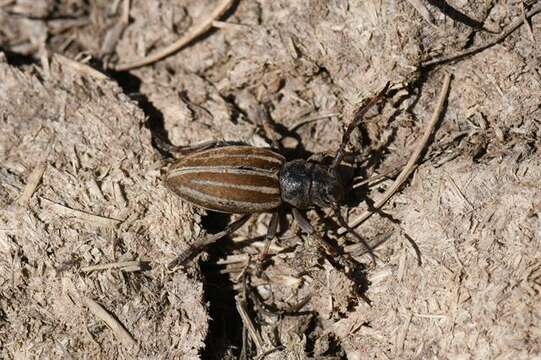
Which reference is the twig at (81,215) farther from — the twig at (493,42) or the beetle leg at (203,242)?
the twig at (493,42)

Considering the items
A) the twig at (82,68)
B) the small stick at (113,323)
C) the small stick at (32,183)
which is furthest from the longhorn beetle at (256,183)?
the twig at (82,68)

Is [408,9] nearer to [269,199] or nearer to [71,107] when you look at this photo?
[269,199]

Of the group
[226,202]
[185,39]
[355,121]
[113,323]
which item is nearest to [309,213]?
[226,202]

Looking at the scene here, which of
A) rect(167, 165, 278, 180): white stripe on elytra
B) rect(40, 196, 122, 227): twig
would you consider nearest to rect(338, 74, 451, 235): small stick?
rect(167, 165, 278, 180): white stripe on elytra

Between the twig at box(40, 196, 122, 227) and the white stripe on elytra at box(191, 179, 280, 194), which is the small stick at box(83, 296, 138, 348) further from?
the white stripe on elytra at box(191, 179, 280, 194)

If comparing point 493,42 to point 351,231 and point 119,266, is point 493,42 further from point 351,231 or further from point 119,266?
point 119,266
